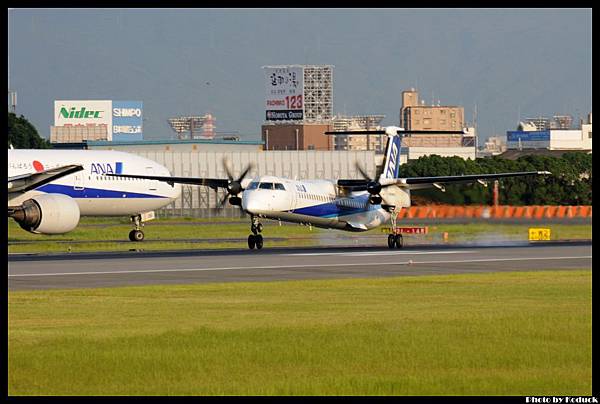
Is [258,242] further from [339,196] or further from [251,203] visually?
[339,196]

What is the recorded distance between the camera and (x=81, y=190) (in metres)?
62.8

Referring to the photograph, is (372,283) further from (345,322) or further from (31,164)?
(31,164)

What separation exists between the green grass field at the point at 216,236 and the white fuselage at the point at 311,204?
204 cm

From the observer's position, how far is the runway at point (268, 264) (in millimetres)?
36688

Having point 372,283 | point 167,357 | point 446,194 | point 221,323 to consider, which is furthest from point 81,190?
point 167,357

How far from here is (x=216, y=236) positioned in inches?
2958

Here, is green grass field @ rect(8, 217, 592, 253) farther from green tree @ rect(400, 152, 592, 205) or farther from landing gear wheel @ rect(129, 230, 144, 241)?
green tree @ rect(400, 152, 592, 205)

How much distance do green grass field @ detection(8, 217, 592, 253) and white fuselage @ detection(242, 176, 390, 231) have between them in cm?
204

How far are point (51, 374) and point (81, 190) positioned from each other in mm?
45683

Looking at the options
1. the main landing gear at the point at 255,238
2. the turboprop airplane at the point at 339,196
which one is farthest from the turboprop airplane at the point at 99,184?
the main landing gear at the point at 255,238

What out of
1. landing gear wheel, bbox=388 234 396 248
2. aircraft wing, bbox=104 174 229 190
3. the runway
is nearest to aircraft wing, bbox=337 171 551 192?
landing gear wheel, bbox=388 234 396 248

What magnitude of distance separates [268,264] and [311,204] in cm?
1611

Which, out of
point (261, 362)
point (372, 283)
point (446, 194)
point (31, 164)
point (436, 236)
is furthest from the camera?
point (446, 194)

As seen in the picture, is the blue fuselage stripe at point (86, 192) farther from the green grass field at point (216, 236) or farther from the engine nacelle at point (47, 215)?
the engine nacelle at point (47, 215)
